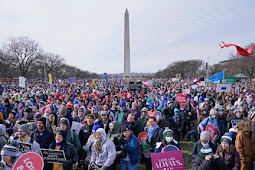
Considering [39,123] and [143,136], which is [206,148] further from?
[39,123]

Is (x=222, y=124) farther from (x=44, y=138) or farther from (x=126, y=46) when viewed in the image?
(x=126, y=46)

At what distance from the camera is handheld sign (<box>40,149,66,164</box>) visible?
3553 millimetres

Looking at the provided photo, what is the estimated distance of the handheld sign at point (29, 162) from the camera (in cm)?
288

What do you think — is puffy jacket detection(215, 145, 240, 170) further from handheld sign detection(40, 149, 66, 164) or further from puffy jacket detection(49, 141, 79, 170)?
handheld sign detection(40, 149, 66, 164)

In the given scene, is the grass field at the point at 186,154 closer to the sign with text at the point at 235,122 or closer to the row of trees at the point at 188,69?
the sign with text at the point at 235,122

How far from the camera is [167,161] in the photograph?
3.37 metres

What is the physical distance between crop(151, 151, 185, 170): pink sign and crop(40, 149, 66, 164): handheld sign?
1514 mm

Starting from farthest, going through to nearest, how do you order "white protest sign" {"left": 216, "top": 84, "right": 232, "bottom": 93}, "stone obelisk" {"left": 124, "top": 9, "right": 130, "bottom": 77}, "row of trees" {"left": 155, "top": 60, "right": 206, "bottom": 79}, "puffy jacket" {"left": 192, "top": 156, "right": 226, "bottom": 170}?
"row of trees" {"left": 155, "top": 60, "right": 206, "bottom": 79} < "stone obelisk" {"left": 124, "top": 9, "right": 130, "bottom": 77} < "white protest sign" {"left": 216, "top": 84, "right": 232, "bottom": 93} < "puffy jacket" {"left": 192, "top": 156, "right": 226, "bottom": 170}

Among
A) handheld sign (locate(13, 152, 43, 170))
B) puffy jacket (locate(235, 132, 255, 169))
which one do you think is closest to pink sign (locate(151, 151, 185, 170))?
puffy jacket (locate(235, 132, 255, 169))

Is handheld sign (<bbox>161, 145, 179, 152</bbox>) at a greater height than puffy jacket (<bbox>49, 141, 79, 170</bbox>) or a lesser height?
greater

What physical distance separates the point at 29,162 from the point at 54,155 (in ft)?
2.16

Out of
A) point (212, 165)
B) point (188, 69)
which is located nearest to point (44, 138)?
point (212, 165)

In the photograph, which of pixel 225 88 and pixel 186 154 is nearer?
pixel 186 154

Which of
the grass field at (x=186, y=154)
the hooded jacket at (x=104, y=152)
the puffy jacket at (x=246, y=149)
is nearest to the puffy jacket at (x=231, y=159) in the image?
the puffy jacket at (x=246, y=149)
